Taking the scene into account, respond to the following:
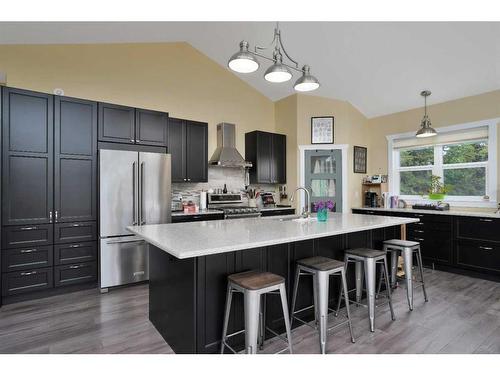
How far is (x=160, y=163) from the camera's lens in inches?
156

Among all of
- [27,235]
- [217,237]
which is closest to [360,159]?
[217,237]

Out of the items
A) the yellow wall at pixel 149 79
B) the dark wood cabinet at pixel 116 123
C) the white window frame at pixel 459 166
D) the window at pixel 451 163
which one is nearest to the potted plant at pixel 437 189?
the window at pixel 451 163

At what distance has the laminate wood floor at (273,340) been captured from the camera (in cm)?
226

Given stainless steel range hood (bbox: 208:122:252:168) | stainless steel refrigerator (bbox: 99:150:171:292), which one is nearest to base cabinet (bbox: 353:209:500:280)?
stainless steel range hood (bbox: 208:122:252:168)

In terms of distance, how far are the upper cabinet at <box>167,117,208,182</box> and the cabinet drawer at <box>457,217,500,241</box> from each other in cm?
405

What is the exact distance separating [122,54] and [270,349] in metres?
4.50

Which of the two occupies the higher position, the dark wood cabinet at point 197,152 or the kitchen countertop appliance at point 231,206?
the dark wood cabinet at point 197,152

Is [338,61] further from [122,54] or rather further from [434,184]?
[122,54]

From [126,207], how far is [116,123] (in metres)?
1.13

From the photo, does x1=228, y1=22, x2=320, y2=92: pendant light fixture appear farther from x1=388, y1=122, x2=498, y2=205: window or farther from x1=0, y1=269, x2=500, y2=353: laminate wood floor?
x1=388, y1=122, x2=498, y2=205: window

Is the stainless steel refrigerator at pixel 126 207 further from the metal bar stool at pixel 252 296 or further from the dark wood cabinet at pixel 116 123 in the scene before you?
the metal bar stool at pixel 252 296

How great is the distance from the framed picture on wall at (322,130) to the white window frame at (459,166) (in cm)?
127

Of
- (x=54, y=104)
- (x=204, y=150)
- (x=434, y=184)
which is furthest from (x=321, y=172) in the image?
(x=54, y=104)

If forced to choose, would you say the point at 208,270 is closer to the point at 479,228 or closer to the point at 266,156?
the point at 266,156
